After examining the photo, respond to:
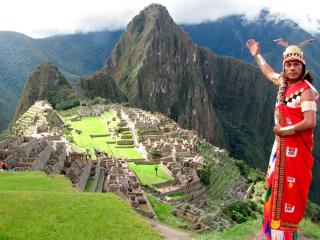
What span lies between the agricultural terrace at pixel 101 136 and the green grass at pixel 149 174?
10.8 feet

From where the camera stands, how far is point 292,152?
5934 mm

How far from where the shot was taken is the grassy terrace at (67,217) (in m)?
9.38

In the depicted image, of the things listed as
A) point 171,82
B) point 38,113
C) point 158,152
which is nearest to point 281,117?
point 158,152

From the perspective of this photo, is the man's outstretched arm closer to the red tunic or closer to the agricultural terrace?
the red tunic

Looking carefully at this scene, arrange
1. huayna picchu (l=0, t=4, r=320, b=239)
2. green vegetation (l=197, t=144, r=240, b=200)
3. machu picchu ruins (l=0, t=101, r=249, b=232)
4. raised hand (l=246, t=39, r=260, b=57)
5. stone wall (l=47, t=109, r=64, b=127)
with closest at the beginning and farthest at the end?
raised hand (l=246, t=39, r=260, b=57) → huayna picchu (l=0, t=4, r=320, b=239) → machu picchu ruins (l=0, t=101, r=249, b=232) → green vegetation (l=197, t=144, r=240, b=200) → stone wall (l=47, t=109, r=64, b=127)

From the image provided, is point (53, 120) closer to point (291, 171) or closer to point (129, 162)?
point (129, 162)

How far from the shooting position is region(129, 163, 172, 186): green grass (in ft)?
112

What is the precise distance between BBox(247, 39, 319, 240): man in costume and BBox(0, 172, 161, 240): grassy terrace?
397 cm

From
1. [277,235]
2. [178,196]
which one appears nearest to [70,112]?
[178,196]

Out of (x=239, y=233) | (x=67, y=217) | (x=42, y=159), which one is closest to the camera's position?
(x=239, y=233)

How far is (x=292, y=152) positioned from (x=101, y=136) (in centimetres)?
4850

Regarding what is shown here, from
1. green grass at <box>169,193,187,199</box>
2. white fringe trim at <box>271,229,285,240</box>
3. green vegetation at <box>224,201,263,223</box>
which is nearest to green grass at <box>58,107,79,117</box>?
green vegetation at <box>224,201,263,223</box>

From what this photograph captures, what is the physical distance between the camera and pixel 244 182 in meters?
46.6

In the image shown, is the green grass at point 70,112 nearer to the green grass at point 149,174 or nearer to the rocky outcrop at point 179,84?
the green grass at point 149,174
